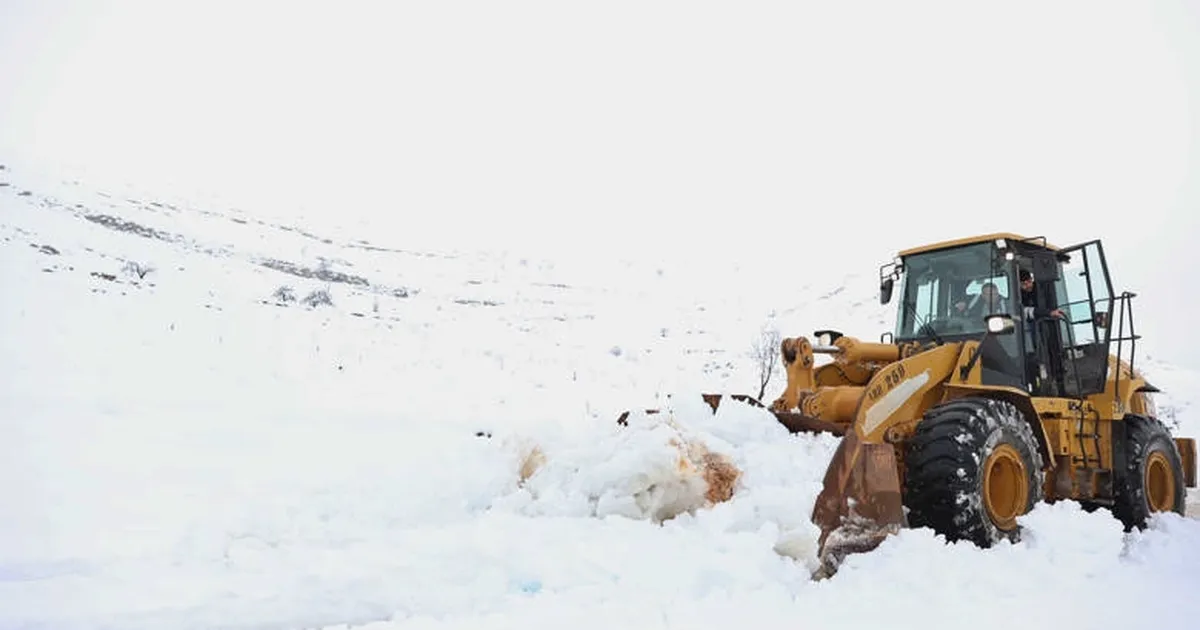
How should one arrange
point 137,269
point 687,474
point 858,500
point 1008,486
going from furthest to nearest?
point 137,269 → point 1008,486 → point 687,474 → point 858,500

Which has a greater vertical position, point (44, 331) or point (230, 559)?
point (44, 331)

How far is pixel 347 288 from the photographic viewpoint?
20.7 m

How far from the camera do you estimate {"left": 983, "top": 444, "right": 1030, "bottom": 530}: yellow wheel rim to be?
5.32 metres

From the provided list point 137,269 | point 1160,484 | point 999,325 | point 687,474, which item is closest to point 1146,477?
point 1160,484

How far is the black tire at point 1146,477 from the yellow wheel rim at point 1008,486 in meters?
2.17

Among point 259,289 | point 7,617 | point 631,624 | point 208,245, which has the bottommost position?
point 7,617

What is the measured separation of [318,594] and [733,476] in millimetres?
2536

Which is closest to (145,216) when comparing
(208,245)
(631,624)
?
(208,245)

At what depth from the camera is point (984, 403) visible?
5.23 meters

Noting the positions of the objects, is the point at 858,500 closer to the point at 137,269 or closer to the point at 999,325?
the point at 999,325

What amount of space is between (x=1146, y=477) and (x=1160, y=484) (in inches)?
31.9

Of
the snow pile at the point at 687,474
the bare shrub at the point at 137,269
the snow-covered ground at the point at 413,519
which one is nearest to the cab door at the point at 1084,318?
the snow-covered ground at the point at 413,519

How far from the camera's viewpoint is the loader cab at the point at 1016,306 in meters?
6.68

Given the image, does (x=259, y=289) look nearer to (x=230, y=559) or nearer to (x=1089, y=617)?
(x=230, y=559)
